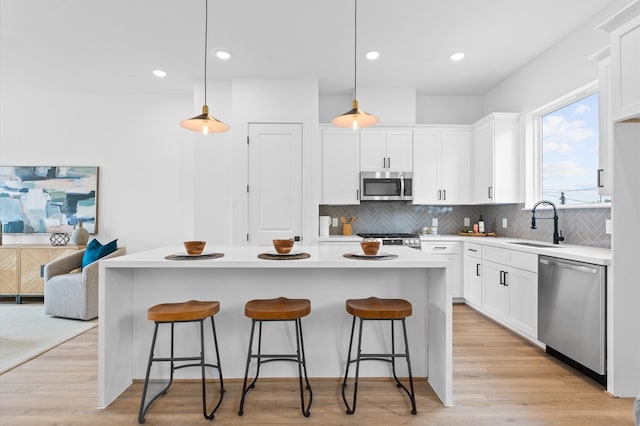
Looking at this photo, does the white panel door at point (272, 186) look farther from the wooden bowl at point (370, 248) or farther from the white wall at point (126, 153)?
the wooden bowl at point (370, 248)

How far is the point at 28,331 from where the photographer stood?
11.4 feet

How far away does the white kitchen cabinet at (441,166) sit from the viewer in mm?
4707

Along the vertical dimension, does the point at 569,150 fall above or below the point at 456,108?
below

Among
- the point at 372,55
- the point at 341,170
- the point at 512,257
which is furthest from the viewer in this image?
the point at 341,170

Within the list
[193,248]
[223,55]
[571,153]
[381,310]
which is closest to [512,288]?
[571,153]

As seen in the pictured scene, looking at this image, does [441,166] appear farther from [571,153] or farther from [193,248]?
[193,248]

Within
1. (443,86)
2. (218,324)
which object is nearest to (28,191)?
(218,324)

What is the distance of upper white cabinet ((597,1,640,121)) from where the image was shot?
2033 mm

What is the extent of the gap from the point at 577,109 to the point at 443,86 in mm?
1715

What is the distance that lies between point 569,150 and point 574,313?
1.85m

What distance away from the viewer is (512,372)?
2.60 meters

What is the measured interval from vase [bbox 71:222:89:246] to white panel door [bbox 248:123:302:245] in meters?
2.33

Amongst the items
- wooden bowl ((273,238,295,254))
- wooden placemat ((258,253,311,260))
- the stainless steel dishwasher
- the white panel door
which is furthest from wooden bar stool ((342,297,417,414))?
the white panel door

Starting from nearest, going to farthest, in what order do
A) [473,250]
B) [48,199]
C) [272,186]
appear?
[473,250] → [272,186] → [48,199]
